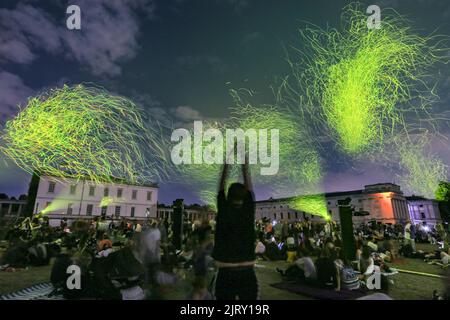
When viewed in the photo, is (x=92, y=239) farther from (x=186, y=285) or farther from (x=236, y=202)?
(x=236, y=202)

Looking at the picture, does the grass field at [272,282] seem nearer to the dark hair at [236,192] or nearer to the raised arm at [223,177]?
the raised arm at [223,177]

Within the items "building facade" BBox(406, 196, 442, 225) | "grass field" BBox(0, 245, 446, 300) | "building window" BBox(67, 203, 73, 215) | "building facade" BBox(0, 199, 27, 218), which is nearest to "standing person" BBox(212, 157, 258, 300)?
"grass field" BBox(0, 245, 446, 300)

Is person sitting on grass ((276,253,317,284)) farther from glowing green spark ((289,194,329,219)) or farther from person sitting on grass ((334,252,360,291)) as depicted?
glowing green spark ((289,194,329,219))

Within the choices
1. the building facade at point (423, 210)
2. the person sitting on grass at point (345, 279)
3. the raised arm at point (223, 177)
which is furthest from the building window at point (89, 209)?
the building facade at point (423, 210)

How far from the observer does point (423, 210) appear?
9256 cm

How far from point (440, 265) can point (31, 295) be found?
15.5 meters

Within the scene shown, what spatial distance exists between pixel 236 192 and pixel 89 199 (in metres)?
57.7

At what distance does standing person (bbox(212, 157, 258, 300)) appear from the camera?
331 centimetres

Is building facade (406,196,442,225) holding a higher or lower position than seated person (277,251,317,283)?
higher

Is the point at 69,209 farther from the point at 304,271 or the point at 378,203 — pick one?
the point at 378,203

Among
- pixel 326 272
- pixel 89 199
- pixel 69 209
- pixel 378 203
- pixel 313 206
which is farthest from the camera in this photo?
pixel 378 203

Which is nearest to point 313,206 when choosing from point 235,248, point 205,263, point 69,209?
point 205,263
